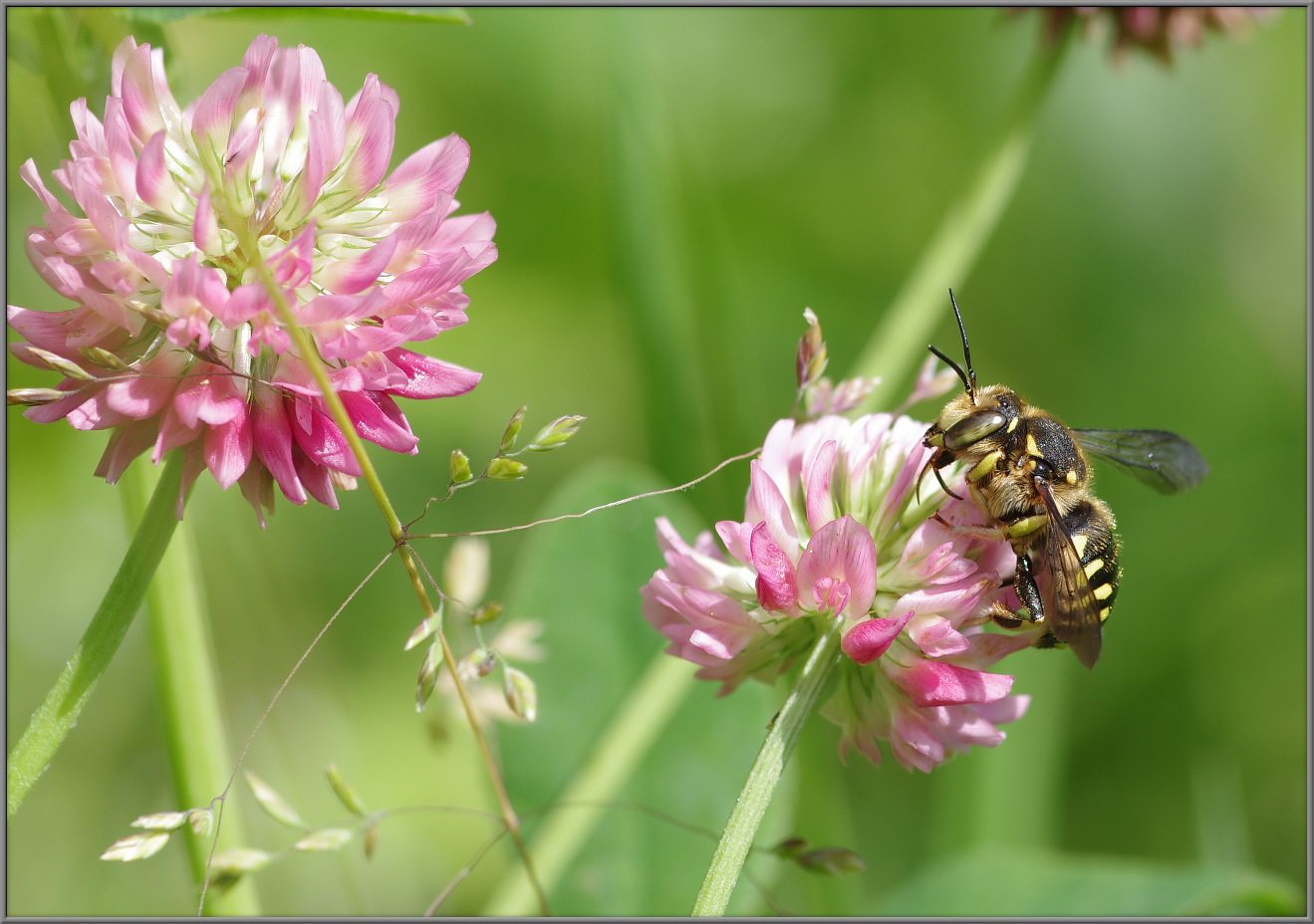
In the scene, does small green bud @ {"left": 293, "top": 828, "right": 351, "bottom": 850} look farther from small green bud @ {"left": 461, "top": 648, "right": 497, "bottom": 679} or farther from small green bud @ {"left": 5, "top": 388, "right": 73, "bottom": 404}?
small green bud @ {"left": 5, "top": 388, "right": 73, "bottom": 404}

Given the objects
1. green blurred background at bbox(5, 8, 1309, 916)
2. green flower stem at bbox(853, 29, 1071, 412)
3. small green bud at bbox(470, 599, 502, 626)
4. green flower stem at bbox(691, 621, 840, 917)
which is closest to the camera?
green flower stem at bbox(691, 621, 840, 917)

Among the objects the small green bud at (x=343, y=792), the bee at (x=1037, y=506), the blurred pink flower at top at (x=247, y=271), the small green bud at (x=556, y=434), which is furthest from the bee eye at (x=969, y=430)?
the small green bud at (x=343, y=792)

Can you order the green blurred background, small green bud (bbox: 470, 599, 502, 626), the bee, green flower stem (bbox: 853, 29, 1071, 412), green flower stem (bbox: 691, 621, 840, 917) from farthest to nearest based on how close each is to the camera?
the green blurred background, green flower stem (bbox: 853, 29, 1071, 412), the bee, small green bud (bbox: 470, 599, 502, 626), green flower stem (bbox: 691, 621, 840, 917)

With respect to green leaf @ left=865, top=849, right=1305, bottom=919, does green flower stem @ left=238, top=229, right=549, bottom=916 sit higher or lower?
higher

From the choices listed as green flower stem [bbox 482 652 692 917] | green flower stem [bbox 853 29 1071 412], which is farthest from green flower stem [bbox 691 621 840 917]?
green flower stem [bbox 853 29 1071 412]

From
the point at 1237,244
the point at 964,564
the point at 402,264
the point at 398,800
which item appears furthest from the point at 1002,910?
the point at 1237,244

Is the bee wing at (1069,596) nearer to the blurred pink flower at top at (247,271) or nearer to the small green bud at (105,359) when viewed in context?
the blurred pink flower at top at (247,271)

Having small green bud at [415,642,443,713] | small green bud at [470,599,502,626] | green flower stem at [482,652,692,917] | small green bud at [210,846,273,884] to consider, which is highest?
small green bud at [470,599,502,626]
